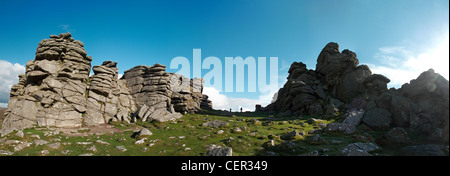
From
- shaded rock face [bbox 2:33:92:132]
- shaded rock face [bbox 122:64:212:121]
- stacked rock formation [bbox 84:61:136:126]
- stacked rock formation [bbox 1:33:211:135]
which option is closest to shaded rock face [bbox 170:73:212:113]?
shaded rock face [bbox 122:64:212:121]

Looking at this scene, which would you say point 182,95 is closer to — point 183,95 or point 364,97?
point 183,95

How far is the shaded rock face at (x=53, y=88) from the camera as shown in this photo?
33.5 m

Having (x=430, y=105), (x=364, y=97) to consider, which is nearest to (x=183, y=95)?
(x=364, y=97)

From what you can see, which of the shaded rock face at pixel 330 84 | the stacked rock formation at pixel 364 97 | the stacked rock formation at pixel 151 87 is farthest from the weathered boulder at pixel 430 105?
the stacked rock formation at pixel 151 87

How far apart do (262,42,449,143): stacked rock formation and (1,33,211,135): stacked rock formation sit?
1362 inches

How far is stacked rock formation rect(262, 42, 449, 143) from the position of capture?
21.5 meters

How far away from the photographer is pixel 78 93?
40.2 meters

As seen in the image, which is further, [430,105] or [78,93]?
[78,93]

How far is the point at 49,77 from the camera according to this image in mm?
38969

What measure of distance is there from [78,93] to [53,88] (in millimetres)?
4195
